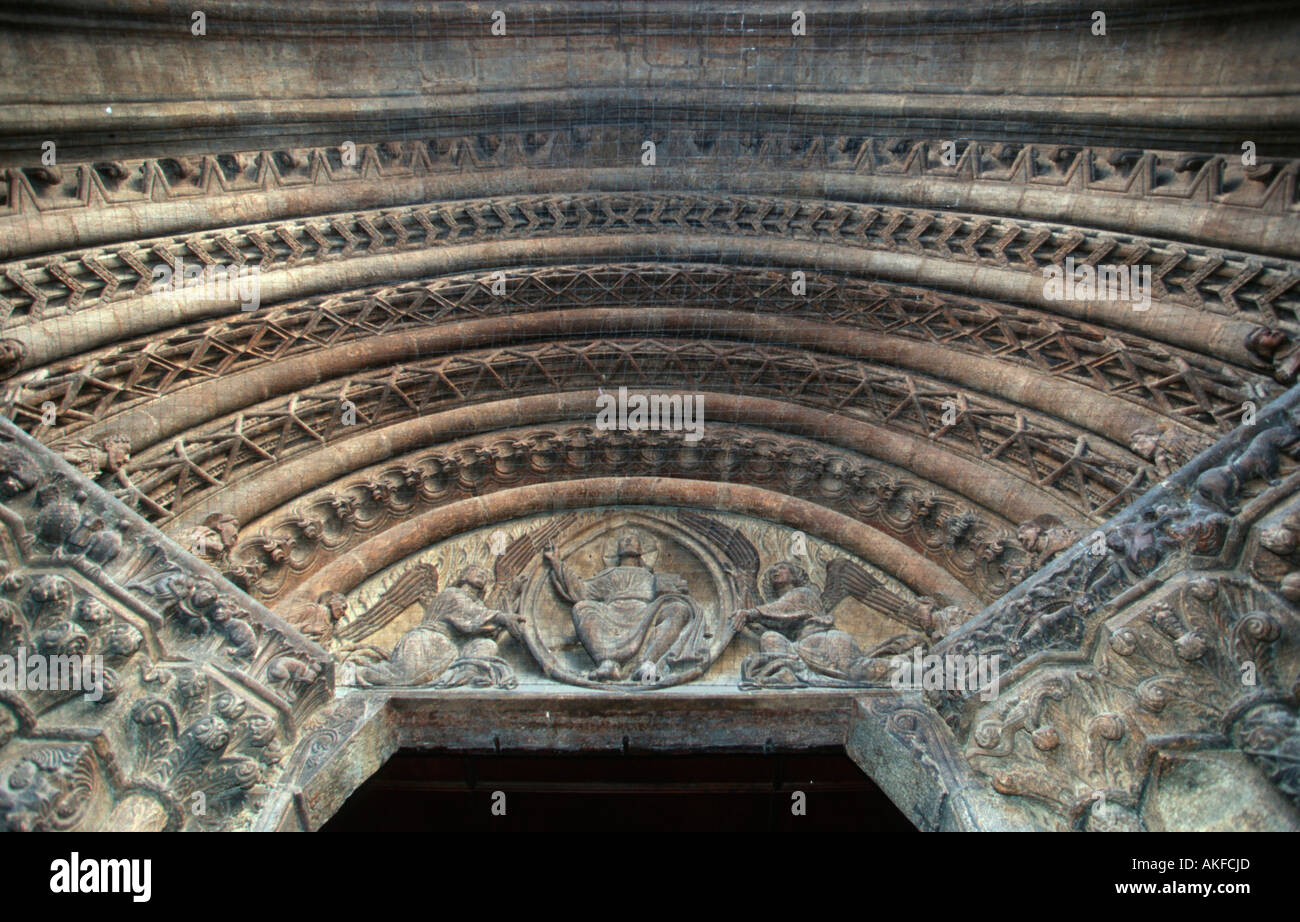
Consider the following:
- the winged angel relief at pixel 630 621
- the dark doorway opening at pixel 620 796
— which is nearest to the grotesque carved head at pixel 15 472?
the winged angel relief at pixel 630 621

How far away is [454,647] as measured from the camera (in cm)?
760

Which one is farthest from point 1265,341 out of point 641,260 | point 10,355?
point 10,355

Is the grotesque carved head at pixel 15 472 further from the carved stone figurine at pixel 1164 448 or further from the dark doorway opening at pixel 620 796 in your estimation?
the carved stone figurine at pixel 1164 448

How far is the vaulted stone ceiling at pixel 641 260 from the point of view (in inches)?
292

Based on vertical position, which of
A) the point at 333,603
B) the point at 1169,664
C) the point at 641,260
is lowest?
the point at 1169,664

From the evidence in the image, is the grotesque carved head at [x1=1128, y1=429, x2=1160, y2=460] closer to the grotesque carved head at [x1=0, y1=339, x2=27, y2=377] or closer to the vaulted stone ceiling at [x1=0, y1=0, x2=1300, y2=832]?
the vaulted stone ceiling at [x1=0, y1=0, x2=1300, y2=832]

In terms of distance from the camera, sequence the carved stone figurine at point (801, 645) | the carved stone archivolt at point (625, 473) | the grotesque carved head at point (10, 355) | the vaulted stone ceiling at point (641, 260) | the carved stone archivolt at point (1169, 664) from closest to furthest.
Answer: the carved stone archivolt at point (1169, 664), the grotesque carved head at point (10, 355), the carved stone figurine at point (801, 645), the vaulted stone ceiling at point (641, 260), the carved stone archivolt at point (625, 473)

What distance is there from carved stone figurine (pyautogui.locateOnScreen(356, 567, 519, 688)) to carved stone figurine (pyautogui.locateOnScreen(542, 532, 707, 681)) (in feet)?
2.03

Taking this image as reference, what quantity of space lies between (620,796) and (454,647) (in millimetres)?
2338

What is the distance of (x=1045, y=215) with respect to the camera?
27.9 ft

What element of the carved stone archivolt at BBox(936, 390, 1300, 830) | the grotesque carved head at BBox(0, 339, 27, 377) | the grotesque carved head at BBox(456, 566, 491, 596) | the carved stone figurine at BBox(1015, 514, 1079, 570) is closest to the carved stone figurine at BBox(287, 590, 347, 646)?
the grotesque carved head at BBox(456, 566, 491, 596)

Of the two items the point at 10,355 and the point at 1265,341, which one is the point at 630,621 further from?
the point at 1265,341

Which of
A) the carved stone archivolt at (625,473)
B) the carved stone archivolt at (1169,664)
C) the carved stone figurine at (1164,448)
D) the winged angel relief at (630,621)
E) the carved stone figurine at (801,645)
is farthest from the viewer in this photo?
Answer: the carved stone archivolt at (625,473)

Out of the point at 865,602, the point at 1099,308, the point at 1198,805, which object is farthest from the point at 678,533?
the point at 1198,805
